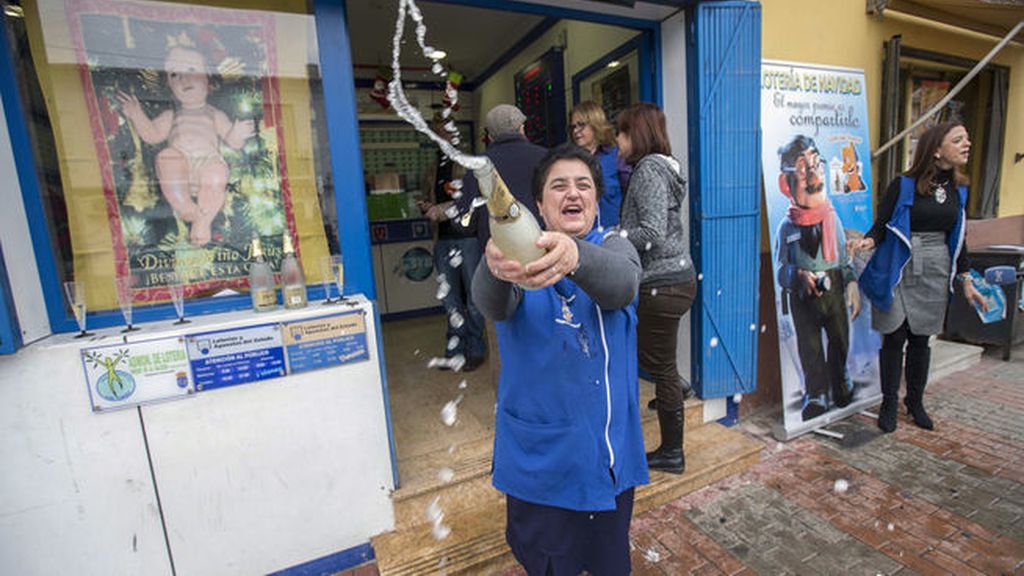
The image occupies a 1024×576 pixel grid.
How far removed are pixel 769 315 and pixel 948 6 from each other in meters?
3.55

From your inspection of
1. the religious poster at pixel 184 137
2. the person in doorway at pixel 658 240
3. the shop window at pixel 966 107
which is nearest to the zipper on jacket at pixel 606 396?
the person in doorway at pixel 658 240

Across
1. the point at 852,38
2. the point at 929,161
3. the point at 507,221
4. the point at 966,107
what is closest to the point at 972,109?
the point at 966,107

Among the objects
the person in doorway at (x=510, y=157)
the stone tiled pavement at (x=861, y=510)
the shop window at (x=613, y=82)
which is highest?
the shop window at (x=613, y=82)

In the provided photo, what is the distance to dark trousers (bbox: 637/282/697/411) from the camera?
276cm

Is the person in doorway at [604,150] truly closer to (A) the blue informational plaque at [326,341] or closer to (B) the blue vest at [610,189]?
(B) the blue vest at [610,189]

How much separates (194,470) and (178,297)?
802mm

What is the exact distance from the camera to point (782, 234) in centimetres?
362

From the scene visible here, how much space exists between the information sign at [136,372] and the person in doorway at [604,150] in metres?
2.50

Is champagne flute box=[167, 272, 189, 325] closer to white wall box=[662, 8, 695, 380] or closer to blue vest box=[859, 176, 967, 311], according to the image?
white wall box=[662, 8, 695, 380]

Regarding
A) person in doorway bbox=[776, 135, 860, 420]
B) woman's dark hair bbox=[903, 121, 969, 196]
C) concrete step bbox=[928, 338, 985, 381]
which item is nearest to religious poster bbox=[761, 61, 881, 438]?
person in doorway bbox=[776, 135, 860, 420]

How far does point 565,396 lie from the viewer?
145 centimetres

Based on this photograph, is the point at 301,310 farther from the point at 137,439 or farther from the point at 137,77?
the point at 137,77

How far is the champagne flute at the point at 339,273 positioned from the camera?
2473 mm

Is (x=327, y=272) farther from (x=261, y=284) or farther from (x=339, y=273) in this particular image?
(x=261, y=284)
